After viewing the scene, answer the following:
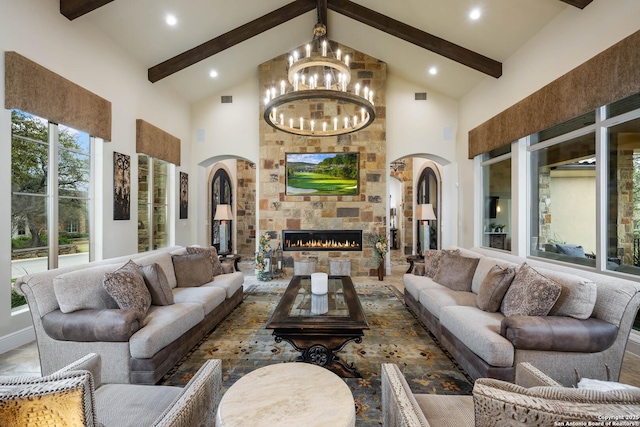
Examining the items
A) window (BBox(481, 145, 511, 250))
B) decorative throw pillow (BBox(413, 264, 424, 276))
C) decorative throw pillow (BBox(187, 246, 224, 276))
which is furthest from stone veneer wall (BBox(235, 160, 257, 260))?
window (BBox(481, 145, 511, 250))

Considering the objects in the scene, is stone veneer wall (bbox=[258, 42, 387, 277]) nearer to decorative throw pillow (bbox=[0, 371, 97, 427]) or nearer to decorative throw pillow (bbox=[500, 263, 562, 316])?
decorative throw pillow (bbox=[500, 263, 562, 316])

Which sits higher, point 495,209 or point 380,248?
point 495,209

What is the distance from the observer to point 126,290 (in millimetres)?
2398

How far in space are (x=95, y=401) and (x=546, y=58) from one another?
210 inches

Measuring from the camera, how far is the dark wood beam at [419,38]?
491cm

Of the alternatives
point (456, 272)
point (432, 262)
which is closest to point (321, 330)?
point (456, 272)

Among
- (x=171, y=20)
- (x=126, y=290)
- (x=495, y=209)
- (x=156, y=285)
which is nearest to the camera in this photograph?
(x=126, y=290)

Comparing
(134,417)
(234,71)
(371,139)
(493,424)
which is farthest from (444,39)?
(134,417)

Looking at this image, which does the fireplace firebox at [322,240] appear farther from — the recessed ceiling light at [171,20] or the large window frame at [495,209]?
the recessed ceiling light at [171,20]

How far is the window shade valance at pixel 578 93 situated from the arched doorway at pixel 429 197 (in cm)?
312

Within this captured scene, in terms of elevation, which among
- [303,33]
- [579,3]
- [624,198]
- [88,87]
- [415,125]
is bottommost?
[624,198]

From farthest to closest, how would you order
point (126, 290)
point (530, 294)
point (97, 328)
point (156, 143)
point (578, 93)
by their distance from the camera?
point (156, 143), point (578, 93), point (126, 290), point (530, 294), point (97, 328)

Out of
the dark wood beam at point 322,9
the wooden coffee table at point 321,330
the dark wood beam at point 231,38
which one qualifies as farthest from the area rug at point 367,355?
the dark wood beam at point 322,9

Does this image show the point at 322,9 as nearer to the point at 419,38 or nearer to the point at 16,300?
the point at 419,38
